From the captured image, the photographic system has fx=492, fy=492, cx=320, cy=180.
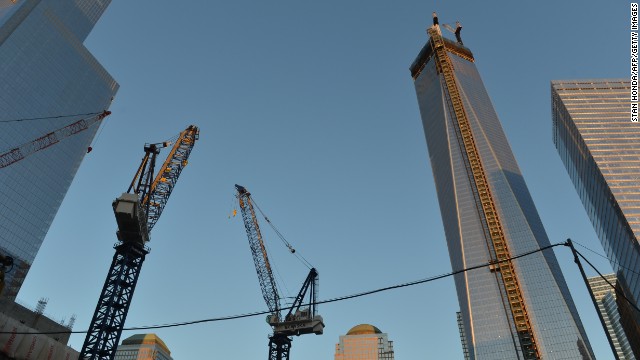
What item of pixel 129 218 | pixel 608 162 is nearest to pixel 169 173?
pixel 129 218

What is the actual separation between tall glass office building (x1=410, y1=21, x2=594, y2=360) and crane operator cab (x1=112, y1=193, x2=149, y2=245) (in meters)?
110

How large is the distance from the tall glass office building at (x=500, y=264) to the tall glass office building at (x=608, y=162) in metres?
21.0

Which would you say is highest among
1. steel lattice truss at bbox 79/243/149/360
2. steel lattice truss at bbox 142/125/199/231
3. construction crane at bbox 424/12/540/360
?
Answer: construction crane at bbox 424/12/540/360

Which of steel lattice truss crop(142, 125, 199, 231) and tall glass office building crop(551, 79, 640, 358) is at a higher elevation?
tall glass office building crop(551, 79, 640, 358)

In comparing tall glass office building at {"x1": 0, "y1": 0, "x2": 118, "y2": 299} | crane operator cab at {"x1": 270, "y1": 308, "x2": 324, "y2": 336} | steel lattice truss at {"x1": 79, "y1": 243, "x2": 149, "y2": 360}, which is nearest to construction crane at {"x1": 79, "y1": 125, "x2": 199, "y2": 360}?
steel lattice truss at {"x1": 79, "y1": 243, "x2": 149, "y2": 360}

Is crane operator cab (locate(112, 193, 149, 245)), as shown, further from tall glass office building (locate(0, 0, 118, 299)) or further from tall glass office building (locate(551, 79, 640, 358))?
tall glass office building (locate(551, 79, 640, 358))

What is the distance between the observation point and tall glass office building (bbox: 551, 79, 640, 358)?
11862 centimetres

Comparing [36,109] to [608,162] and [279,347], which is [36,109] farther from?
[608,162]

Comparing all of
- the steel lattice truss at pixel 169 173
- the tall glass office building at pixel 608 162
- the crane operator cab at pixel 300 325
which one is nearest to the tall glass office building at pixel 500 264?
the tall glass office building at pixel 608 162

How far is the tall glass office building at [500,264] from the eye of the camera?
152000mm

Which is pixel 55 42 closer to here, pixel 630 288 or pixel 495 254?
pixel 495 254

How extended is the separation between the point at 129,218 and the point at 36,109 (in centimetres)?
12985

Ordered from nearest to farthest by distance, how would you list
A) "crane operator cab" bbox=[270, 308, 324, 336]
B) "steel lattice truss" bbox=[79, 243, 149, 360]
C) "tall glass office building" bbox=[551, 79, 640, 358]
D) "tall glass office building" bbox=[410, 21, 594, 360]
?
"steel lattice truss" bbox=[79, 243, 149, 360] < "crane operator cab" bbox=[270, 308, 324, 336] < "tall glass office building" bbox=[551, 79, 640, 358] < "tall glass office building" bbox=[410, 21, 594, 360]

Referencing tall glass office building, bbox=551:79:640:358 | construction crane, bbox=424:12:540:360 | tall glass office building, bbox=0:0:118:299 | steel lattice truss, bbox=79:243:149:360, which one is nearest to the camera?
steel lattice truss, bbox=79:243:149:360
